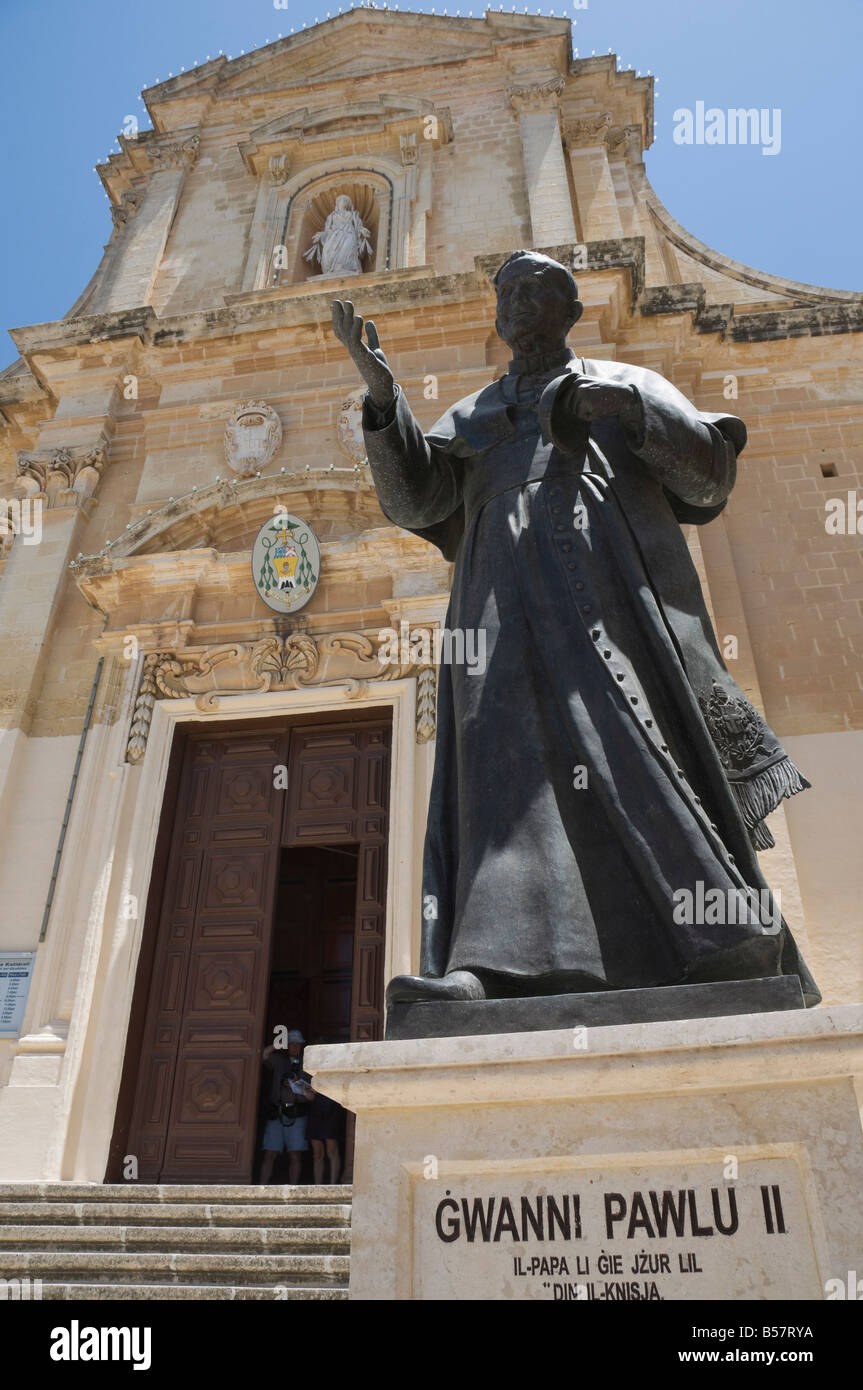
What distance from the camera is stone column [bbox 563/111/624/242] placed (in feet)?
37.5

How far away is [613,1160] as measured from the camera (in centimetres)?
167

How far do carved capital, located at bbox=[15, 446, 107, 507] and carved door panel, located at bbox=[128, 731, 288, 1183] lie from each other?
3.09 meters

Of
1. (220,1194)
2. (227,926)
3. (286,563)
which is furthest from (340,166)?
(220,1194)

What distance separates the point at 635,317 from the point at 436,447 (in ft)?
25.5

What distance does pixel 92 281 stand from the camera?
13180 mm

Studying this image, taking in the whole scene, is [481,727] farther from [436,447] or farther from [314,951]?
[314,951]

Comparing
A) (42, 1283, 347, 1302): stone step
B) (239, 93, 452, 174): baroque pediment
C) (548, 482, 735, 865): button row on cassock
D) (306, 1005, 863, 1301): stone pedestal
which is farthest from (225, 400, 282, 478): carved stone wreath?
(306, 1005, 863, 1301): stone pedestal

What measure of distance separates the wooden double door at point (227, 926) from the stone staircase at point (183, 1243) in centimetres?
164

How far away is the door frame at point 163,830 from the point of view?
22.1ft

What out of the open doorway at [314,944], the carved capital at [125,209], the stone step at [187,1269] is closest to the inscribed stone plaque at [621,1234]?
the stone step at [187,1269]

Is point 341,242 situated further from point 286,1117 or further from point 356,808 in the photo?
point 286,1117

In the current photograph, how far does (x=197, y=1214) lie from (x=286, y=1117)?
250 cm

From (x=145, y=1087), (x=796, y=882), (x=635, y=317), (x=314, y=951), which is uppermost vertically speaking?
(x=635, y=317)
